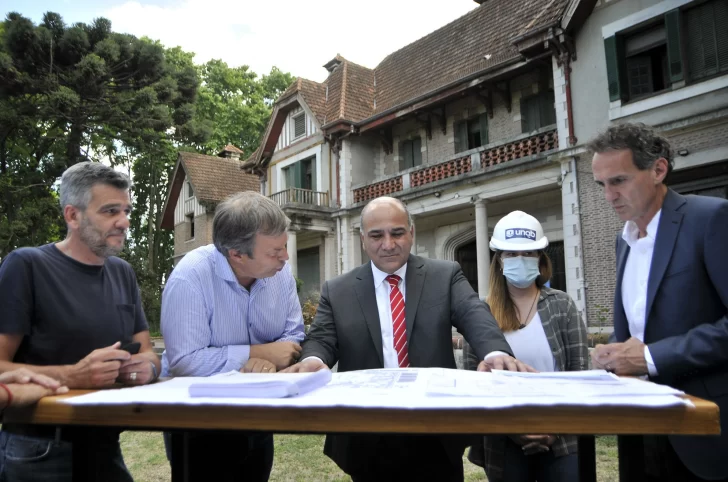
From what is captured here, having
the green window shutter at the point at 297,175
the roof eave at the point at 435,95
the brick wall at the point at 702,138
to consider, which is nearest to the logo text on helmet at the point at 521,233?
the brick wall at the point at 702,138

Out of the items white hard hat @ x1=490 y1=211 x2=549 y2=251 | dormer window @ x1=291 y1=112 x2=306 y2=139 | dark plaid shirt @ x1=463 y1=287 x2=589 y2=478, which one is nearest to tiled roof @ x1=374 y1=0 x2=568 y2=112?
dormer window @ x1=291 y1=112 x2=306 y2=139

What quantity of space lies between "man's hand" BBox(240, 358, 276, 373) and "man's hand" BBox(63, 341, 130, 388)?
575 mm

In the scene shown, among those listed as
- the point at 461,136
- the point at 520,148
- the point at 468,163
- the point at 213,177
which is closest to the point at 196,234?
the point at 213,177

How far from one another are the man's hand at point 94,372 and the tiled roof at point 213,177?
26266 mm

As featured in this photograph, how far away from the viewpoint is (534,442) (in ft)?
8.35

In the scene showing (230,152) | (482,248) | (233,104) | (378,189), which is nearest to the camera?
(482,248)

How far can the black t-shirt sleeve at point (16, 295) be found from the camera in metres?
2.13

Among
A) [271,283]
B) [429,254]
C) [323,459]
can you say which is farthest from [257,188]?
[271,283]

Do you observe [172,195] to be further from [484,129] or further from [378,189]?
[484,129]

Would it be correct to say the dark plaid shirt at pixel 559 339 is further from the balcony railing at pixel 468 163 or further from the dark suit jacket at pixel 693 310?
the balcony railing at pixel 468 163

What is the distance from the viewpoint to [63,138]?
2119cm

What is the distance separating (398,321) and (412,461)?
26.7 inches

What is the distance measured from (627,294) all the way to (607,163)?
61 centimetres

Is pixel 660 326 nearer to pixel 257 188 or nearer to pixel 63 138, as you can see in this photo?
pixel 63 138
